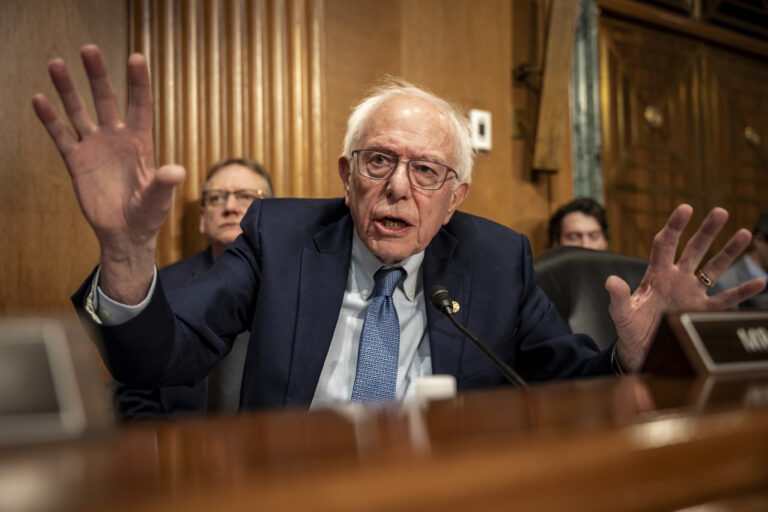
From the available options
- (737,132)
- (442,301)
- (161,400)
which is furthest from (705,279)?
(737,132)

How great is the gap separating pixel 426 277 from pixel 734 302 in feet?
2.00

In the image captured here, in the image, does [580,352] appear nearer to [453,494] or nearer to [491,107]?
[453,494]

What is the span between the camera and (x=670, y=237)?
115 cm

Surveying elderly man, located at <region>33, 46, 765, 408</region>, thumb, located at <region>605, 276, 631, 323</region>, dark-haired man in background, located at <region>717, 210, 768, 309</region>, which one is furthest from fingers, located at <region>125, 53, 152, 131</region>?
dark-haired man in background, located at <region>717, 210, 768, 309</region>

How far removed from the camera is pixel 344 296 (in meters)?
1.47

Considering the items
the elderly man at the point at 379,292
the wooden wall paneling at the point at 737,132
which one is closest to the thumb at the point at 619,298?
the elderly man at the point at 379,292

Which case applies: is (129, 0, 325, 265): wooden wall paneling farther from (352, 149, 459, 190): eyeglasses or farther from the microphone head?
the microphone head

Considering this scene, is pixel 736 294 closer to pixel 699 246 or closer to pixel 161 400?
pixel 699 246

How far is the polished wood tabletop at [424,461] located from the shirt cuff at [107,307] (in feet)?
1.74

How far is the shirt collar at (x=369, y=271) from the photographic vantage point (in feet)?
4.88

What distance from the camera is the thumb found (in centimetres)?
114

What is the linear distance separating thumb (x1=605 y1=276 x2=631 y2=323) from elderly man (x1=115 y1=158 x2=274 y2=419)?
3.44 ft

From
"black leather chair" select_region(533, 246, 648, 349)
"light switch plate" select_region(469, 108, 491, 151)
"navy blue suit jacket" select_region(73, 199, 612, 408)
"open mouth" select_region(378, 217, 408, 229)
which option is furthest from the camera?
"light switch plate" select_region(469, 108, 491, 151)

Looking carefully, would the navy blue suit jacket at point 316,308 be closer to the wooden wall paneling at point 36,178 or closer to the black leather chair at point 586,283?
the black leather chair at point 586,283
